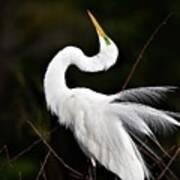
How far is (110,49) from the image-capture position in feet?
9.21

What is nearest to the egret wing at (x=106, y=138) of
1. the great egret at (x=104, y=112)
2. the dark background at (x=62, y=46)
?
the great egret at (x=104, y=112)

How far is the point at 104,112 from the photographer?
111 inches

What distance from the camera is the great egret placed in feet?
9.22

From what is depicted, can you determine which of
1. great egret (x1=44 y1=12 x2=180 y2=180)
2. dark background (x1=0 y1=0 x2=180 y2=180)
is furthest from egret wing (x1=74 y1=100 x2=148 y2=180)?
dark background (x1=0 y1=0 x2=180 y2=180)

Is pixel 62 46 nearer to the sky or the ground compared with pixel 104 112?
nearer to the ground

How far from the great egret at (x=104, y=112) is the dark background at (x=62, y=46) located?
2.46 meters

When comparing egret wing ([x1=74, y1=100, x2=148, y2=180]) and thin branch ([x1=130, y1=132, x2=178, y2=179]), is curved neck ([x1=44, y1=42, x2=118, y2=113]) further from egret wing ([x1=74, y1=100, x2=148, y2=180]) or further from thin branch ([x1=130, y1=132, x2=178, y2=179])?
thin branch ([x1=130, y1=132, x2=178, y2=179])

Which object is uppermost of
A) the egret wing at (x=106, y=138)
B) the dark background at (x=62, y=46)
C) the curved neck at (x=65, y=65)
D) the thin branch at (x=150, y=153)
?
the curved neck at (x=65, y=65)

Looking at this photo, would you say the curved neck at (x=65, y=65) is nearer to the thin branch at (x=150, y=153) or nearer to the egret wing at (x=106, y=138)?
the egret wing at (x=106, y=138)

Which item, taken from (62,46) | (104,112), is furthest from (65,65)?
(62,46)

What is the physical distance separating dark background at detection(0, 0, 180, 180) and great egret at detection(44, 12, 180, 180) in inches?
96.9

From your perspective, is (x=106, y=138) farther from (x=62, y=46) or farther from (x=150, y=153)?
(x=62, y=46)

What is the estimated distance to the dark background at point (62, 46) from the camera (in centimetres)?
577

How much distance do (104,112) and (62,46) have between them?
360 cm
